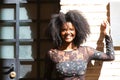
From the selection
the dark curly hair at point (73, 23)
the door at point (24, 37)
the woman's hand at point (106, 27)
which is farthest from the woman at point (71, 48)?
the door at point (24, 37)

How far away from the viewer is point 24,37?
405cm

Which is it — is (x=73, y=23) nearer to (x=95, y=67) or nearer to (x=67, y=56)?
(x=67, y=56)

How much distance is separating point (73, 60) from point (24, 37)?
2.98 ft

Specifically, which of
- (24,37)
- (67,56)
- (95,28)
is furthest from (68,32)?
(24,37)

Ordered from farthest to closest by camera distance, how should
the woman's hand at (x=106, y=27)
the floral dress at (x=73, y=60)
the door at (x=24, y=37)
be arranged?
1. the door at (x=24, y=37)
2. the woman's hand at (x=106, y=27)
3. the floral dress at (x=73, y=60)

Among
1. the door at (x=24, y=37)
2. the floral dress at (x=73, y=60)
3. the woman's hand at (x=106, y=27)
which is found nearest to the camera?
the floral dress at (x=73, y=60)

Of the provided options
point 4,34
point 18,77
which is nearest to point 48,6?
point 4,34

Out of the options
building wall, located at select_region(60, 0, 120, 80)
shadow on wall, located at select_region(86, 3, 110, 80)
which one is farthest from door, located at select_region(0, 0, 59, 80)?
shadow on wall, located at select_region(86, 3, 110, 80)

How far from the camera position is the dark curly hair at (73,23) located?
3.37m

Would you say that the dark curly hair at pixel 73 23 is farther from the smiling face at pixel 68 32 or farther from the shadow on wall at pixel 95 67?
the shadow on wall at pixel 95 67

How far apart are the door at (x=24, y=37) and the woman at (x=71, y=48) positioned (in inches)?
23.8

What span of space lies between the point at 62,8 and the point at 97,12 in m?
0.35

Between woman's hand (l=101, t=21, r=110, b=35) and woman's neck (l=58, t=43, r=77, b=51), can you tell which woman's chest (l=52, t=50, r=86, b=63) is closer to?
woman's neck (l=58, t=43, r=77, b=51)

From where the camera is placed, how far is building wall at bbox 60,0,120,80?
365cm
